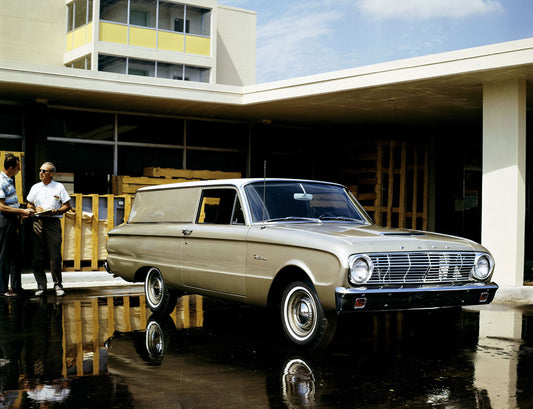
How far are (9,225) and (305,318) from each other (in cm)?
602

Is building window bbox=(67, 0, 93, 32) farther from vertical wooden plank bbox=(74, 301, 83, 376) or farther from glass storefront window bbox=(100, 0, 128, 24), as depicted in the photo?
vertical wooden plank bbox=(74, 301, 83, 376)

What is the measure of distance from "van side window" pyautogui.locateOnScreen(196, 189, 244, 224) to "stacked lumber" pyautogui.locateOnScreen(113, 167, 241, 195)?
765cm

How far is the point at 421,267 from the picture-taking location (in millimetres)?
6871

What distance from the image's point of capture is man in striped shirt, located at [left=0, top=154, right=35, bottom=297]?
1088 centimetres

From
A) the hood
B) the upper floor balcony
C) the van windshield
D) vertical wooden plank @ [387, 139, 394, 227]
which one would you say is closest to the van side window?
the van windshield

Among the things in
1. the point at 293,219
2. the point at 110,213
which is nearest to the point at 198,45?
the point at 110,213

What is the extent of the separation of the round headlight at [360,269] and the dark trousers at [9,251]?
6611 millimetres

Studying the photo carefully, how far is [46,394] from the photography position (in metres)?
5.32

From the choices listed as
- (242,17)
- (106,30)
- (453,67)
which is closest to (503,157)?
(453,67)

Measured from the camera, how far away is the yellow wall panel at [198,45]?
1547 inches

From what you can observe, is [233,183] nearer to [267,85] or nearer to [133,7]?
[267,85]

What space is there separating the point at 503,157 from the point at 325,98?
4.16m

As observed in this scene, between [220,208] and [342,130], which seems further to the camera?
[342,130]

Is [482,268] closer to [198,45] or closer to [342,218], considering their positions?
[342,218]
